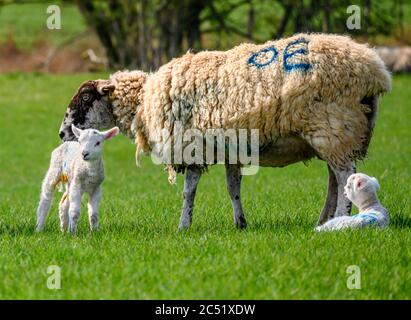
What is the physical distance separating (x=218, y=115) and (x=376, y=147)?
384 inches

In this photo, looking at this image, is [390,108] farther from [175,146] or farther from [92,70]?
[175,146]

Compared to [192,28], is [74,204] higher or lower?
lower

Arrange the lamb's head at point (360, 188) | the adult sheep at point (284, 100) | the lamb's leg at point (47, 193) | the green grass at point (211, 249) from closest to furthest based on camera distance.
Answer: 1. the green grass at point (211, 249)
2. the lamb's head at point (360, 188)
3. the adult sheep at point (284, 100)
4. the lamb's leg at point (47, 193)

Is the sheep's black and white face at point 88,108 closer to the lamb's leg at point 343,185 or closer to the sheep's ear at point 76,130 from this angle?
the sheep's ear at point 76,130

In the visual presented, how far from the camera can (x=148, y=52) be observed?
29.4 meters

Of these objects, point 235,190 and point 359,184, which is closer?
point 359,184

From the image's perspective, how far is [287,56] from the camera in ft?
28.7

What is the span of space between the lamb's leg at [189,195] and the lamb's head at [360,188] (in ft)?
5.22

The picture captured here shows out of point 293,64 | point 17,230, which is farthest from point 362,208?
point 17,230

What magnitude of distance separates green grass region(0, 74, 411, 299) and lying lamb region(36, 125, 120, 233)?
8.5 inches

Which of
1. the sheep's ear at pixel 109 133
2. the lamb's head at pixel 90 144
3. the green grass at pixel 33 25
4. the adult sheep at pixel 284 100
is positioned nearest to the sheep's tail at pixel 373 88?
the adult sheep at pixel 284 100

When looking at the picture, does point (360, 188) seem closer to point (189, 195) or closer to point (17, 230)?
point (189, 195)

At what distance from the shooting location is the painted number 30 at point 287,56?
341 inches

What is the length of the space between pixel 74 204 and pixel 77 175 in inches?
10.4
